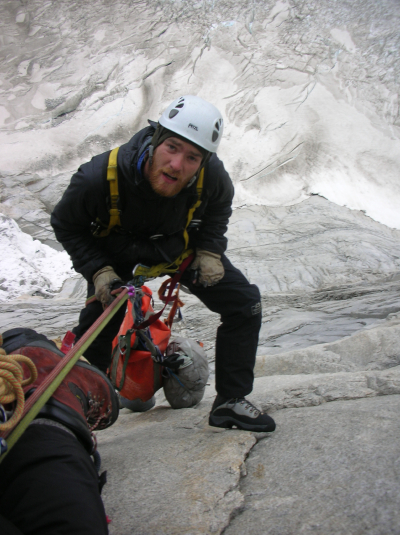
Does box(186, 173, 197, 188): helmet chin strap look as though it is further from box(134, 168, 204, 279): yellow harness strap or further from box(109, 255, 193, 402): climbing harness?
box(109, 255, 193, 402): climbing harness

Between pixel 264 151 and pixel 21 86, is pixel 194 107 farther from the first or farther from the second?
pixel 21 86

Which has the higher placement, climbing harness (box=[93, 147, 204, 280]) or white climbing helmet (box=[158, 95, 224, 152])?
white climbing helmet (box=[158, 95, 224, 152])

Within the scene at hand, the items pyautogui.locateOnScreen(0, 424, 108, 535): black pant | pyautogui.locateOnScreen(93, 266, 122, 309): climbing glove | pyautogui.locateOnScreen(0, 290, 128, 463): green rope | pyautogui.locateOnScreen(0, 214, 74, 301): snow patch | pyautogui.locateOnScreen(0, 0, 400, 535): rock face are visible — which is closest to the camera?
pyautogui.locateOnScreen(0, 424, 108, 535): black pant

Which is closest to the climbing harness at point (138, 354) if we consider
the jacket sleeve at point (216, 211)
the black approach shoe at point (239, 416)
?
the jacket sleeve at point (216, 211)

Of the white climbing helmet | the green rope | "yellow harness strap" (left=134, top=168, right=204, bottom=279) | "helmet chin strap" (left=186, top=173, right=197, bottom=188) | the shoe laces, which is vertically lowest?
the shoe laces

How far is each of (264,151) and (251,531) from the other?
26.2 ft

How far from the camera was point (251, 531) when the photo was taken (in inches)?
44.6

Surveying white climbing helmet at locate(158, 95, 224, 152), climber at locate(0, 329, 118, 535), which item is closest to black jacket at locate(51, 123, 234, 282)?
white climbing helmet at locate(158, 95, 224, 152)

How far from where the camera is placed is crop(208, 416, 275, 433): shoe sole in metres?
1.86

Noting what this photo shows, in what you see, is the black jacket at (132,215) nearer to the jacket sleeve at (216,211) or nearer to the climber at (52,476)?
the jacket sleeve at (216,211)

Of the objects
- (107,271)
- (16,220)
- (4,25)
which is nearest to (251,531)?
(107,271)

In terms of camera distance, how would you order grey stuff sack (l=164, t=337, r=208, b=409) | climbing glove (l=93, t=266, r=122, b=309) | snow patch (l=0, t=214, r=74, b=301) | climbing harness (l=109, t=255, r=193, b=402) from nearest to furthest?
climbing glove (l=93, t=266, r=122, b=309) → climbing harness (l=109, t=255, r=193, b=402) → grey stuff sack (l=164, t=337, r=208, b=409) → snow patch (l=0, t=214, r=74, b=301)

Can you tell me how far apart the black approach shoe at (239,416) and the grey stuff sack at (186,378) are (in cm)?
46

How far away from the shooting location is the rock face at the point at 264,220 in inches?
53.1
